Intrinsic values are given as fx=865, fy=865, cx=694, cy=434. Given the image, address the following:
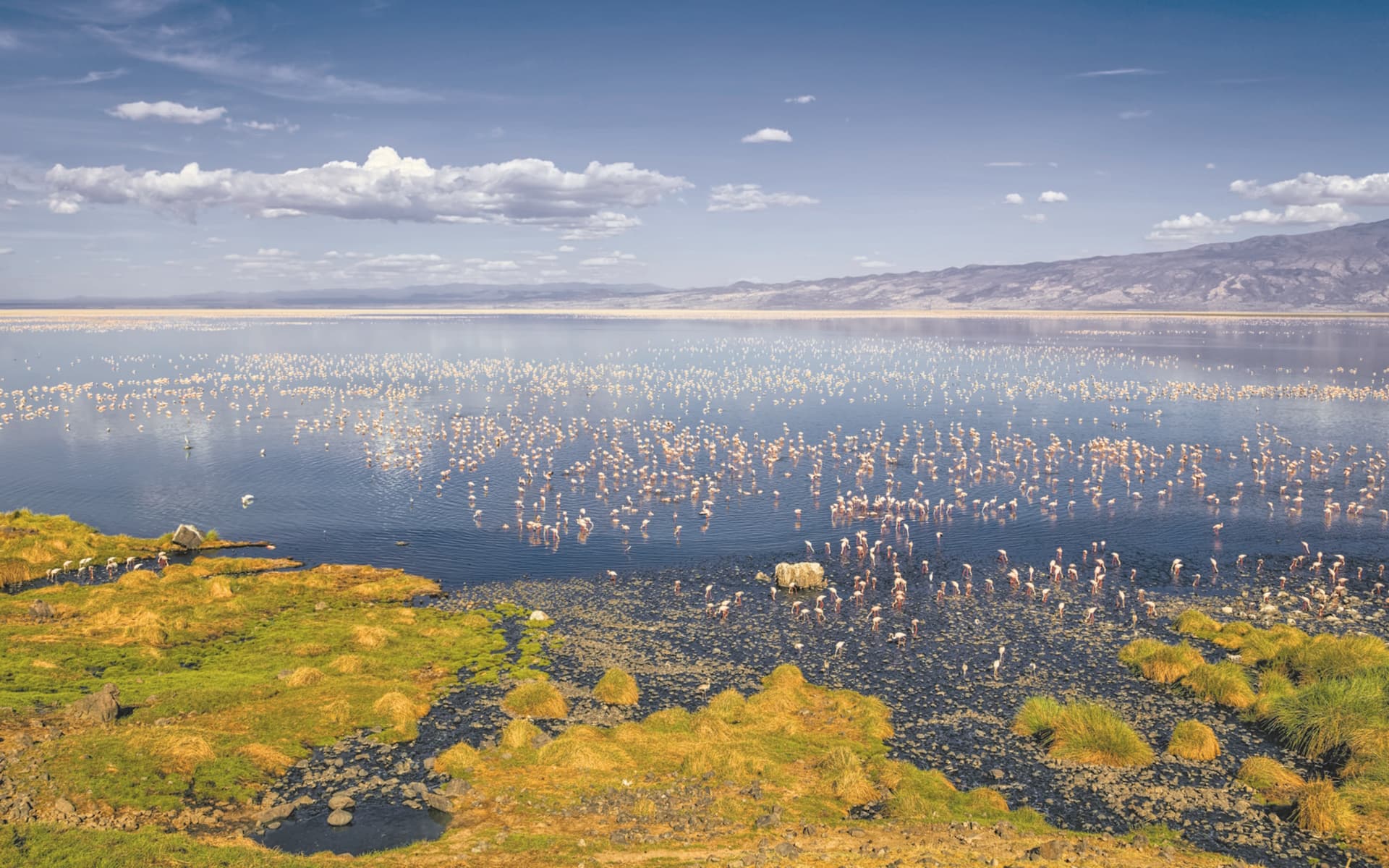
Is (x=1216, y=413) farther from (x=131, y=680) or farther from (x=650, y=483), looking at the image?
(x=131, y=680)

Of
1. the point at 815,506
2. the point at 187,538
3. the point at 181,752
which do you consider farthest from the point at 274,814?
the point at 815,506

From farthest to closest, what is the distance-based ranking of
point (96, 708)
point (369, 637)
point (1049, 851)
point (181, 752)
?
point (369, 637), point (96, 708), point (181, 752), point (1049, 851)

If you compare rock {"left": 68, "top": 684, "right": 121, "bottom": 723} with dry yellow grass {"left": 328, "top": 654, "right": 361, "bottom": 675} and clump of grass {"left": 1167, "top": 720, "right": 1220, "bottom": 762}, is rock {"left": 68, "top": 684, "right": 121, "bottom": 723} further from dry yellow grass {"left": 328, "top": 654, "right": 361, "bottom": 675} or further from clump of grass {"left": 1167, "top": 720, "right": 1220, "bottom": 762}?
clump of grass {"left": 1167, "top": 720, "right": 1220, "bottom": 762}

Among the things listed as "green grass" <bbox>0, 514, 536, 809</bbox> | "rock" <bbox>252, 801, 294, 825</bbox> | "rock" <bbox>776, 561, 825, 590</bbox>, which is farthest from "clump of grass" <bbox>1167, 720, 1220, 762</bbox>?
"rock" <bbox>252, 801, 294, 825</bbox>

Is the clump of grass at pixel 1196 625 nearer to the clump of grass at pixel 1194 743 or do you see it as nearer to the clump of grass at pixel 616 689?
the clump of grass at pixel 1194 743

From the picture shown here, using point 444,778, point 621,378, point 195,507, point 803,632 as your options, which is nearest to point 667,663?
point 803,632

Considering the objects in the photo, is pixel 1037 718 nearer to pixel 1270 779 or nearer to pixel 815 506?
pixel 1270 779

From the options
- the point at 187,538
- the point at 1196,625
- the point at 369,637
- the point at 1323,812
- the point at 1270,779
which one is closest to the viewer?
the point at 1323,812
